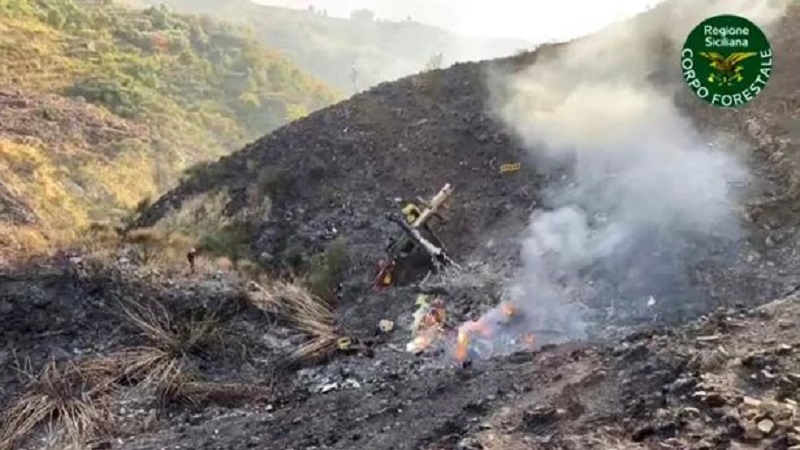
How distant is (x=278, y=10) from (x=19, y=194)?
A: 70056mm

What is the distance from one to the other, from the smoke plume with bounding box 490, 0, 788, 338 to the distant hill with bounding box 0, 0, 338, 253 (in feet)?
22.2

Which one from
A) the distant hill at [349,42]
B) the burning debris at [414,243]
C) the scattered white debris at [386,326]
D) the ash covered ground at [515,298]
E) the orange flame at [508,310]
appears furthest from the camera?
the distant hill at [349,42]

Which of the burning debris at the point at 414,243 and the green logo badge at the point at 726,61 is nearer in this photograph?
the green logo badge at the point at 726,61

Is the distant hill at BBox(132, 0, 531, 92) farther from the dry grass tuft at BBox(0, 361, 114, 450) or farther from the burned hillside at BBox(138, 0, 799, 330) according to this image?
the dry grass tuft at BBox(0, 361, 114, 450)

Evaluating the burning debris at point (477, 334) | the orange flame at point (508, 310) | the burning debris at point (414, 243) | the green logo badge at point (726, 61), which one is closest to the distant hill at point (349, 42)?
the burning debris at point (414, 243)

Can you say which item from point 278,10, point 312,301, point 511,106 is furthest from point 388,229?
point 278,10

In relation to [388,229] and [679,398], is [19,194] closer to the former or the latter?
[388,229]

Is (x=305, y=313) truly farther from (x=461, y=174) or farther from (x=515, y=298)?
(x=461, y=174)

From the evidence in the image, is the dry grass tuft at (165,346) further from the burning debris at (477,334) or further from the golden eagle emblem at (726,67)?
the golden eagle emblem at (726,67)

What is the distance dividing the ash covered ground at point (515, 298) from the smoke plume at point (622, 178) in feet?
0.09

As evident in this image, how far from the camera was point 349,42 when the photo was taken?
80938mm

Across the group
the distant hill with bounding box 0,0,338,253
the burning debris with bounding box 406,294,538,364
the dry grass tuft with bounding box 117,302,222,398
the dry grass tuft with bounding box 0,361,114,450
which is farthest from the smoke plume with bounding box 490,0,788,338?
the distant hill with bounding box 0,0,338,253

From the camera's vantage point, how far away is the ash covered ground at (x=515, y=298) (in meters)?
4.82

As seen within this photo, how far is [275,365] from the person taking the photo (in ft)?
22.9
